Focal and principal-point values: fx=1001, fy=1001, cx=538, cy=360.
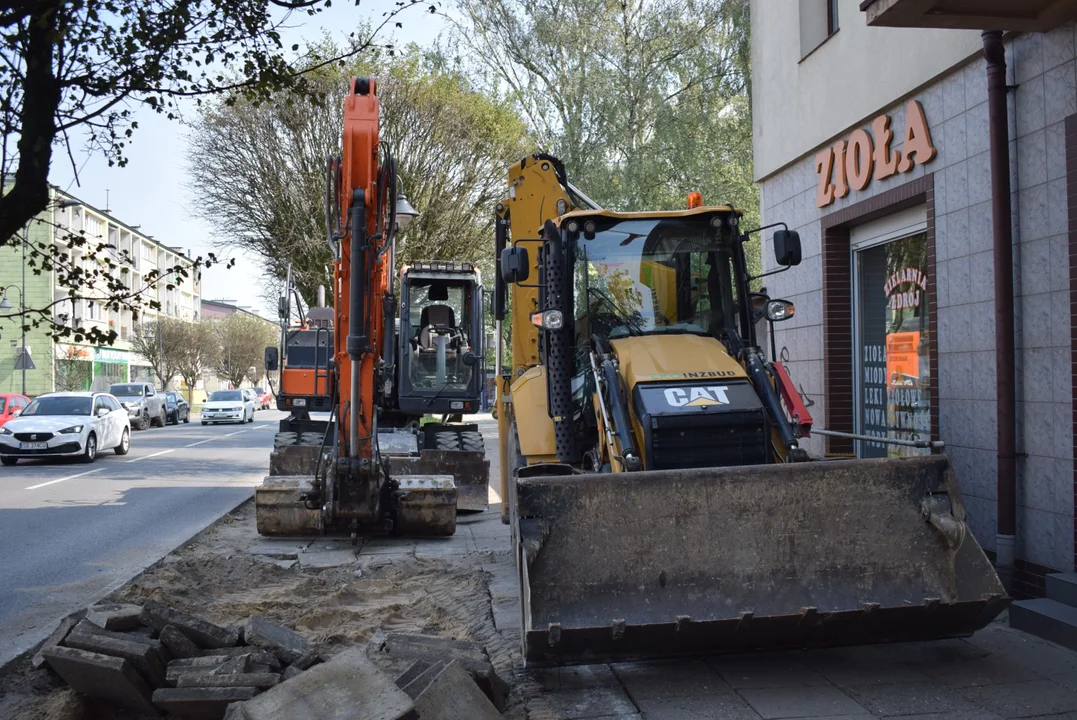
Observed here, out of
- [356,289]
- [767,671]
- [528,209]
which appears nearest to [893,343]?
[528,209]

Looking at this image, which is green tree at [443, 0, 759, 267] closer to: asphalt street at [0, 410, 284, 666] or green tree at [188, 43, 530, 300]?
green tree at [188, 43, 530, 300]

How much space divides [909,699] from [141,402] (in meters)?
36.8

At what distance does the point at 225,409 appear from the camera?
141ft

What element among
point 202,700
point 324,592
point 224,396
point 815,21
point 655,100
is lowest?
point 324,592

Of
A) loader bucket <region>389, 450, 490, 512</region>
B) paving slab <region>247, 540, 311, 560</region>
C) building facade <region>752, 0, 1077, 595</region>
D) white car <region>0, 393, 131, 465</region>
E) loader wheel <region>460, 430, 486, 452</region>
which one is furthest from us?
white car <region>0, 393, 131, 465</region>

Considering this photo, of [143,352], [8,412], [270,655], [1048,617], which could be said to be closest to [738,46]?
[1048,617]

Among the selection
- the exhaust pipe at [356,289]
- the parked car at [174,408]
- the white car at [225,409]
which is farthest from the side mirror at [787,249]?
the parked car at [174,408]

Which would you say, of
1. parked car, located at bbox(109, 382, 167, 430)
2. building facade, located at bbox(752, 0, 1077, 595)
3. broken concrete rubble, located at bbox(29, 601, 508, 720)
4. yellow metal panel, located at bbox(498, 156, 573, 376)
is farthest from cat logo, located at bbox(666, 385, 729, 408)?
parked car, located at bbox(109, 382, 167, 430)

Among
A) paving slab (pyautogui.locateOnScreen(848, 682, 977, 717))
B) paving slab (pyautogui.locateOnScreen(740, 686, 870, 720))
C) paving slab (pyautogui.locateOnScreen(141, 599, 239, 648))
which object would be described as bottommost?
paving slab (pyautogui.locateOnScreen(740, 686, 870, 720))

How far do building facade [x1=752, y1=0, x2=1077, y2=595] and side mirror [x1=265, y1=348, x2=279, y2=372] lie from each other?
996 cm

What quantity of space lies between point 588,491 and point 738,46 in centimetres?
1723

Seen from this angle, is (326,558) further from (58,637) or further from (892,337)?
(892,337)

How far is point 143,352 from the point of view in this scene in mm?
62188

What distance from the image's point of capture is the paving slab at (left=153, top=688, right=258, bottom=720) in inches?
189
